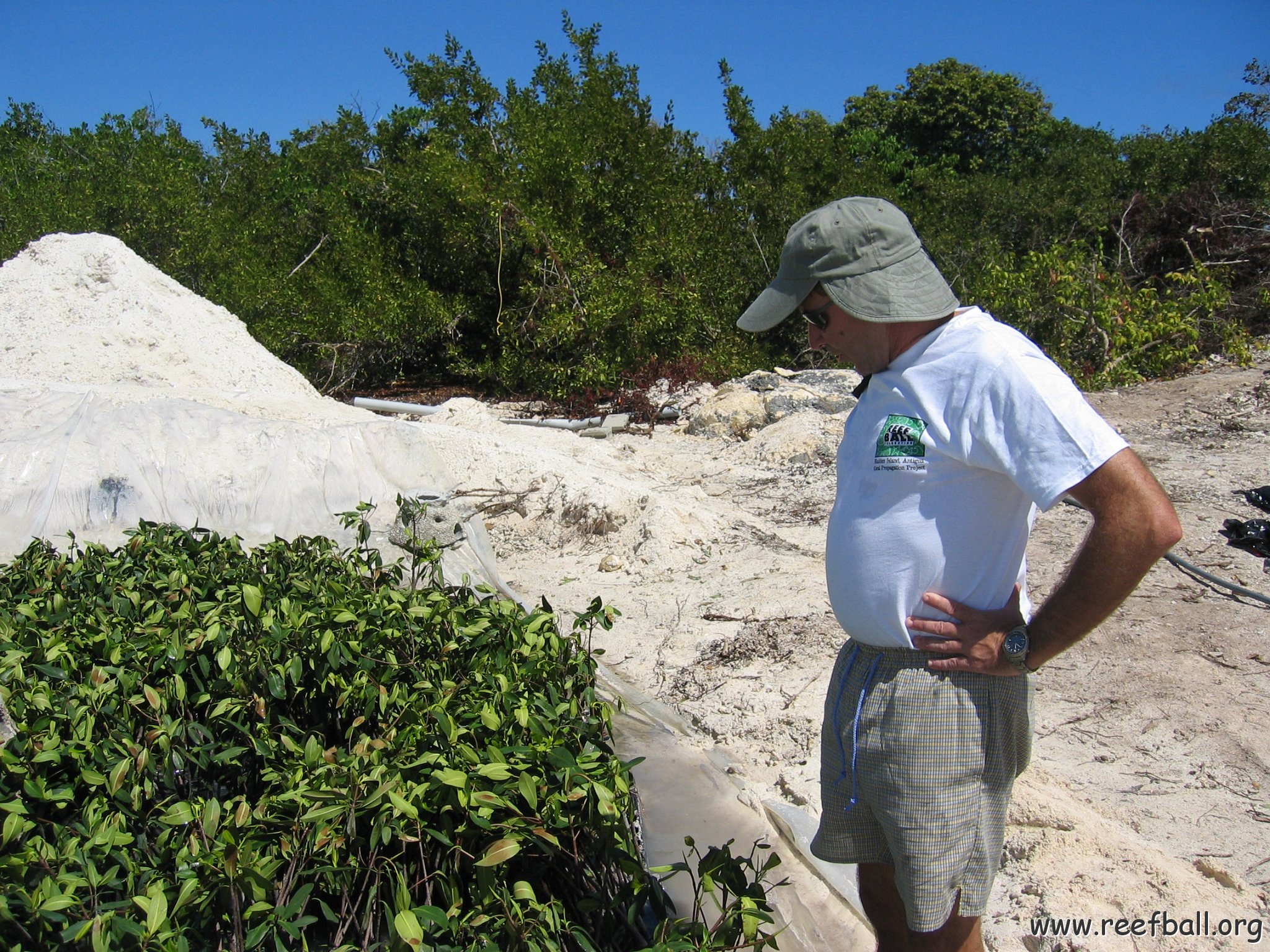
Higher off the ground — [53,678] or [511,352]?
[511,352]

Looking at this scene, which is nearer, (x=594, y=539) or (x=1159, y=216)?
(x=594, y=539)

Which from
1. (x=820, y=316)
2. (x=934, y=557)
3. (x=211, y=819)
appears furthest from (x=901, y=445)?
(x=211, y=819)

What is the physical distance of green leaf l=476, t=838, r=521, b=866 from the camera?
4.74 ft

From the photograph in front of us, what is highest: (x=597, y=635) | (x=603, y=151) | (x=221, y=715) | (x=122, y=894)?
(x=603, y=151)

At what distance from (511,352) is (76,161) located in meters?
11.3

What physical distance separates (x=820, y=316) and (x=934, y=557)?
0.52 m

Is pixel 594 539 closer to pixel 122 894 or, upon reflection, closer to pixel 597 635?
pixel 597 635

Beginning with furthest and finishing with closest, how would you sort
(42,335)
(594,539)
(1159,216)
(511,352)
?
1. (1159,216)
2. (511,352)
3. (42,335)
4. (594,539)

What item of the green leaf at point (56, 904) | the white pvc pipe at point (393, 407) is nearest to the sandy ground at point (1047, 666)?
the white pvc pipe at point (393, 407)

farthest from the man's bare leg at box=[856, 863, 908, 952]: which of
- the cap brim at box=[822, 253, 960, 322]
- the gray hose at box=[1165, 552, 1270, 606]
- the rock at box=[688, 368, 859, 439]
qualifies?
the rock at box=[688, 368, 859, 439]

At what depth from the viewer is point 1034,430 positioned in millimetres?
1495

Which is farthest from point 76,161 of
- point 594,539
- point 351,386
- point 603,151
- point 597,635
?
point 597,635

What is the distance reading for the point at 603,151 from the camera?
11.3 m

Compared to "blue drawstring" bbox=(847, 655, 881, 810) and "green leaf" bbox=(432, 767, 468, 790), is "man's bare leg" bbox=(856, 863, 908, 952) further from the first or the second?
"green leaf" bbox=(432, 767, 468, 790)
